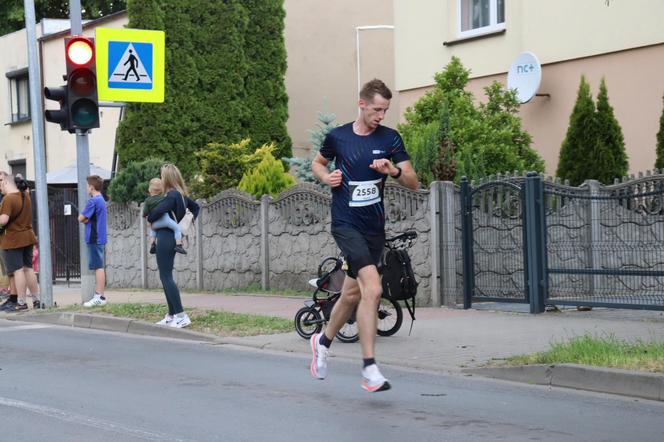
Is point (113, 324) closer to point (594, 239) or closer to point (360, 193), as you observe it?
point (594, 239)

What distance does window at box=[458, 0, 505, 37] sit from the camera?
19828 millimetres

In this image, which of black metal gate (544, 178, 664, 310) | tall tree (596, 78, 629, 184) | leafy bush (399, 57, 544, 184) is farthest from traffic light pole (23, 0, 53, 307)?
tall tree (596, 78, 629, 184)

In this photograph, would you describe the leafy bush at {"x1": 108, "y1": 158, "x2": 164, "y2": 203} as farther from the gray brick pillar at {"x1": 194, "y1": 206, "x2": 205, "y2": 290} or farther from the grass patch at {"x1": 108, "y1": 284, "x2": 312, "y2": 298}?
the gray brick pillar at {"x1": 194, "y1": 206, "x2": 205, "y2": 290}

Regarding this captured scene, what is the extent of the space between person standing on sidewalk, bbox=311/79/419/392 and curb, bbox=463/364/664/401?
161 centimetres

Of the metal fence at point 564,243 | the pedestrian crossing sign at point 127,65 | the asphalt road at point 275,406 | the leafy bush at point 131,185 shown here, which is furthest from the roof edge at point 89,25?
the asphalt road at point 275,406

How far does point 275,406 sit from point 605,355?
2704 mm

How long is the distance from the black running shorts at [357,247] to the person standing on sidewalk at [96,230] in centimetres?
824

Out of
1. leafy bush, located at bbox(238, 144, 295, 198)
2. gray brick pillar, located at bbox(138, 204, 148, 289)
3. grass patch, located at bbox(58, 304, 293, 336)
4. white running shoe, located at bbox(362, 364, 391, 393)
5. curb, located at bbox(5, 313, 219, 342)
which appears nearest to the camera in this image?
white running shoe, located at bbox(362, 364, 391, 393)

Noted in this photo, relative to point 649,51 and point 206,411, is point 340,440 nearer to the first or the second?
point 206,411

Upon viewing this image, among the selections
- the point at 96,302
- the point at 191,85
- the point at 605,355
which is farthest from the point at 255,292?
the point at 191,85

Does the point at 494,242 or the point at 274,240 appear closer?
the point at 494,242

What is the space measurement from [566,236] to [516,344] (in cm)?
265

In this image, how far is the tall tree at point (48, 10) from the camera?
45.4 m

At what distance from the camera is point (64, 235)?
23.8 m
